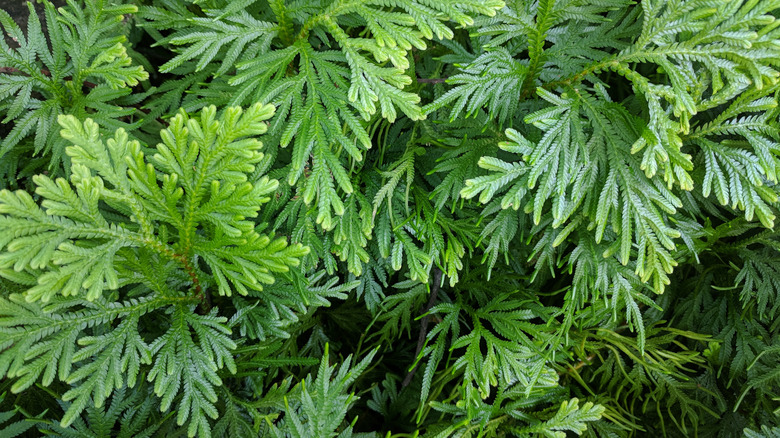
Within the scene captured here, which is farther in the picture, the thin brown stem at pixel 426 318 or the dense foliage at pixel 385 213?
the thin brown stem at pixel 426 318

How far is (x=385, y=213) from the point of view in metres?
1.34

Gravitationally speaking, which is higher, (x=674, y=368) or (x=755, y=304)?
(x=755, y=304)

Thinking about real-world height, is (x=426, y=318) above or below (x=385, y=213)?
below

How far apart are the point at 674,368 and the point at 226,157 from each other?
1448 mm

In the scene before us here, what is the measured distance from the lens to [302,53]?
1146 mm

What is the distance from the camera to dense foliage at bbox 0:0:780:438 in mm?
1011

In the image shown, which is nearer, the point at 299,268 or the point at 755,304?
the point at 299,268

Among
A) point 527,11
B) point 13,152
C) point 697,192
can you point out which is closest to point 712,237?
point 697,192

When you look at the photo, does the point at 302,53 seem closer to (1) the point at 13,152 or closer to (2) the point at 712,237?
A: (1) the point at 13,152

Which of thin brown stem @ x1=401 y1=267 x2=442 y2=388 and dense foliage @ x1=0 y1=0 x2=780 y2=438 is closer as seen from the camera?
dense foliage @ x1=0 y1=0 x2=780 y2=438

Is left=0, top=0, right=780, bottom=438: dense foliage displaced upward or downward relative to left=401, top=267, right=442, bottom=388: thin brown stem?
upward

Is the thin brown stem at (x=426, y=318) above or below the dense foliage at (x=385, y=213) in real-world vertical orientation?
below

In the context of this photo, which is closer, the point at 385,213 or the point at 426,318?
the point at 385,213

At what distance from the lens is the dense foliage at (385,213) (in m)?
1.01
